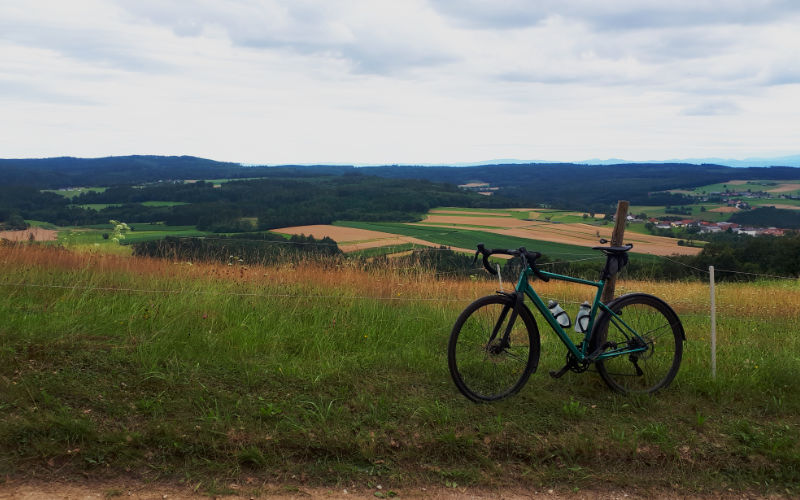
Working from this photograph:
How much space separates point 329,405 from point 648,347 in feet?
9.32

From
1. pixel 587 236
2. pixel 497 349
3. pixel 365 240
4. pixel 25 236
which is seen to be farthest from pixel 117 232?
pixel 587 236

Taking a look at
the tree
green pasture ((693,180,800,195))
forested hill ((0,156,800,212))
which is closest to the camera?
the tree

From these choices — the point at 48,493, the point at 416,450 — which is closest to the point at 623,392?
the point at 416,450

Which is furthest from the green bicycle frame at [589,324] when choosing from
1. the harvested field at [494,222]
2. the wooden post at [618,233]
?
the harvested field at [494,222]

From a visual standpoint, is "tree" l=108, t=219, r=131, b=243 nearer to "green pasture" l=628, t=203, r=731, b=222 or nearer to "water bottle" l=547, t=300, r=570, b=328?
"water bottle" l=547, t=300, r=570, b=328

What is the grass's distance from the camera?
372 centimetres

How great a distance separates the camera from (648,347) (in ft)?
16.1

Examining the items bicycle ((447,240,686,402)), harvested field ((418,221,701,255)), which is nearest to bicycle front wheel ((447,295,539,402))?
bicycle ((447,240,686,402))

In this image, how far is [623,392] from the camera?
15.8 ft

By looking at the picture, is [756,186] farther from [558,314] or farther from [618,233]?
[558,314]

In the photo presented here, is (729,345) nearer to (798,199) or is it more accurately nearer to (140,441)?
(140,441)

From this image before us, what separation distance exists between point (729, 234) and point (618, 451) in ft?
114

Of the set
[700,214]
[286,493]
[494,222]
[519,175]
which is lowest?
[700,214]

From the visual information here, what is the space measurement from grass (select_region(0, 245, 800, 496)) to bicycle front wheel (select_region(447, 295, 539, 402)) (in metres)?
0.17
